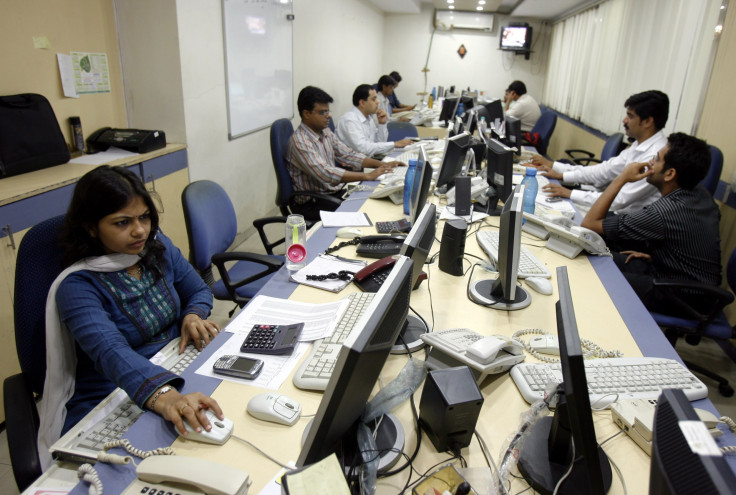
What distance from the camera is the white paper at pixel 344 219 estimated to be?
230cm

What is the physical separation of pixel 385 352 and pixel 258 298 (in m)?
0.87

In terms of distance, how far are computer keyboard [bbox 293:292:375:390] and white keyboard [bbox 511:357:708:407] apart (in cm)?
49

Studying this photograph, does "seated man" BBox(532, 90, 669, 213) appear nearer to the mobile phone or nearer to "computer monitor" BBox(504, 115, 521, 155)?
"computer monitor" BBox(504, 115, 521, 155)

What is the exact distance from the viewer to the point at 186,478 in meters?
0.79

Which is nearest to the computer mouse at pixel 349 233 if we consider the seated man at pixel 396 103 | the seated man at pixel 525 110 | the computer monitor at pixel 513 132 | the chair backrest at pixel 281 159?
the chair backrest at pixel 281 159

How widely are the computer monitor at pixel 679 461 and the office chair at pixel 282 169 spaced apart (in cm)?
257

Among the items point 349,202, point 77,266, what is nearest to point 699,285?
point 349,202

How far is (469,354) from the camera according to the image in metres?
1.20

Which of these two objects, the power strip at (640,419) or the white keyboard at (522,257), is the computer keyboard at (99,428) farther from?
the white keyboard at (522,257)

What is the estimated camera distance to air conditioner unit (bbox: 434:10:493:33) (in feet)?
31.0

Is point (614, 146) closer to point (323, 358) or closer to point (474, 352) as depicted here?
point (474, 352)

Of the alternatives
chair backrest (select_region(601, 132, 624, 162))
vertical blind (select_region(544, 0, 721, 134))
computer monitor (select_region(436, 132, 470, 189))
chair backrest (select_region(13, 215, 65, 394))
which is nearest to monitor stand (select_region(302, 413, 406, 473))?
chair backrest (select_region(13, 215, 65, 394))

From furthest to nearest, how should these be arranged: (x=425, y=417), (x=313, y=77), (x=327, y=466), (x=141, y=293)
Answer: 1. (x=313, y=77)
2. (x=141, y=293)
3. (x=425, y=417)
4. (x=327, y=466)

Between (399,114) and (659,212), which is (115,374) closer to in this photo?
(659,212)
